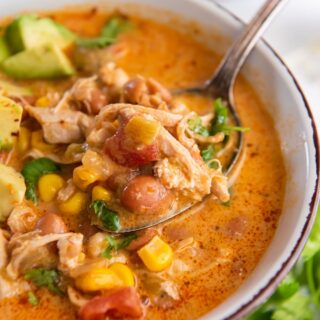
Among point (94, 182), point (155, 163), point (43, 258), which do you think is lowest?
point (43, 258)

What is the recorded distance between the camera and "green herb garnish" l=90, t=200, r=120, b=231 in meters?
3.14

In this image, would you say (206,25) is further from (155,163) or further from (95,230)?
(95,230)

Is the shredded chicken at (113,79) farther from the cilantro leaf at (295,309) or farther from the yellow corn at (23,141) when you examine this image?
the cilantro leaf at (295,309)

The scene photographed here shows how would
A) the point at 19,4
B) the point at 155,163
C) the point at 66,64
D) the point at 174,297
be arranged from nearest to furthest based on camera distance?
the point at 174,297 → the point at 155,163 → the point at 66,64 → the point at 19,4

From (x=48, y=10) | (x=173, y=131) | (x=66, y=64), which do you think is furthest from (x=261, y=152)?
(x=48, y=10)

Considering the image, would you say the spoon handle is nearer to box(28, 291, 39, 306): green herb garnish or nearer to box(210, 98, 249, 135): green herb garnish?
box(210, 98, 249, 135): green herb garnish

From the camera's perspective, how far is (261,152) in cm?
373

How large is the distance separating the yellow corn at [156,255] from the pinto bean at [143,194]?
0.18 m

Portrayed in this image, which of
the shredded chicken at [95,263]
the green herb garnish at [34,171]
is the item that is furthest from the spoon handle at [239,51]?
the shredded chicken at [95,263]

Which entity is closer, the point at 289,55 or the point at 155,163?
the point at 155,163

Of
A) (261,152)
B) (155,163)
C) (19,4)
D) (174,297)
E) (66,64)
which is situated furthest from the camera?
(19,4)

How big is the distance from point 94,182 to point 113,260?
452 millimetres

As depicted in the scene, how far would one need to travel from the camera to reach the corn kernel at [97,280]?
2.87 m

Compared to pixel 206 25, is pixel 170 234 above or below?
below
